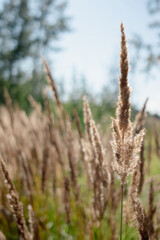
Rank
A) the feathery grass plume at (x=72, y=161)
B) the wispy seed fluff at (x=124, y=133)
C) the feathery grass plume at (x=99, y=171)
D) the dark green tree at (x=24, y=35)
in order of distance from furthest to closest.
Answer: the dark green tree at (x=24, y=35), the feathery grass plume at (x=72, y=161), the feathery grass plume at (x=99, y=171), the wispy seed fluff at (x=124, y=133)

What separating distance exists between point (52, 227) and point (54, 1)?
2123cm

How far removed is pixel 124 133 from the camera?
630mm

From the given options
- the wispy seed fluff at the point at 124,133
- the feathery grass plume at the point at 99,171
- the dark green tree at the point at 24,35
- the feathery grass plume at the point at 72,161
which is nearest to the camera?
the wispy seed fluff at the point at 124,133

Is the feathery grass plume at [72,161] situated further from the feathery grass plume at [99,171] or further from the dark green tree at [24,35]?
the dark green tree at [24,35]

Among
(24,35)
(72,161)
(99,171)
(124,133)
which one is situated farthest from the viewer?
(24,35)

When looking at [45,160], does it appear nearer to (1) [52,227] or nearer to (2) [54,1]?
(1) [52,227]

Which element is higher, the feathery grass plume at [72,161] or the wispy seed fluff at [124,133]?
the wispy seed fluff at [124,133]

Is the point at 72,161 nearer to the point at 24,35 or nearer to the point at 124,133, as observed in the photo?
the point at 124,133

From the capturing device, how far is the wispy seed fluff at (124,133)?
0.59 meters

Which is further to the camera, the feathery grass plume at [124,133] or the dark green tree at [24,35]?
the dark green tree at [24,35]

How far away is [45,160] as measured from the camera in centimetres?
151

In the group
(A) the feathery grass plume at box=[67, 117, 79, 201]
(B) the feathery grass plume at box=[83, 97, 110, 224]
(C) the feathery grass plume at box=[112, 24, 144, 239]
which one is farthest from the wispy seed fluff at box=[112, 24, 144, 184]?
(A) the feathery grass plume at box=[67, 117, 79, 201]

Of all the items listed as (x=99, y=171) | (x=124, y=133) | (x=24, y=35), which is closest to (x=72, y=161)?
(x=99, y=171)

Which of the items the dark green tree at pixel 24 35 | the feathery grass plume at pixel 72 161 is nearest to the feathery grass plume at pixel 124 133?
the feathery grass plume at pixel 72 161
